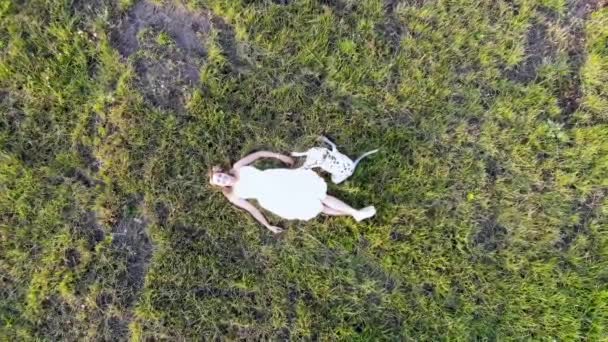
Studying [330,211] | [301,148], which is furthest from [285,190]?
[301,148]

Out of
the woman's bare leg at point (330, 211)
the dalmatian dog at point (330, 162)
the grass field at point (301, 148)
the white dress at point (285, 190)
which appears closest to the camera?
the white dress at point (285, 190)

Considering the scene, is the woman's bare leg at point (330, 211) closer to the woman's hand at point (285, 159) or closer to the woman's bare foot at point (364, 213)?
the woman's bare foot at point (364, 213)

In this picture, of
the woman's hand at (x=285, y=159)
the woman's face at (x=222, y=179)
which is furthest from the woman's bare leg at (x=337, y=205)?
the woman's face at (x=222, y=179)

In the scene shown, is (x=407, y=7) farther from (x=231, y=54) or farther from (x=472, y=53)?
(x=231, y=54)

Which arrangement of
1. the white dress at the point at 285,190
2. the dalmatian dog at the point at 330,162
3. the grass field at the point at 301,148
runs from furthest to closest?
the grass field at the point at 301,148
the dalmatian dog at the point at 330,162
the white dress at the point at 285,190

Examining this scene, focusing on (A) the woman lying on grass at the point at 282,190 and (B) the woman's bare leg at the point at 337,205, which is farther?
(B) the woman's bare leg at the point at 337,205

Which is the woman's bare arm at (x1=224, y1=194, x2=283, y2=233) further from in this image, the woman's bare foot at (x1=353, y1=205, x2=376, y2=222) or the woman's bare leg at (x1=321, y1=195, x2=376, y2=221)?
the woman's bare foot at (x1=353, y1=205, x2=376, y2=222)
